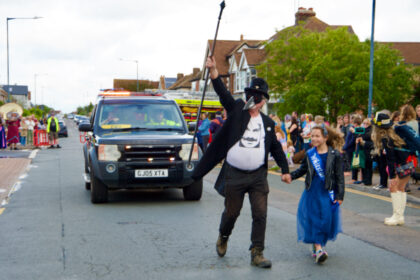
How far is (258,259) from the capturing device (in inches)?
222

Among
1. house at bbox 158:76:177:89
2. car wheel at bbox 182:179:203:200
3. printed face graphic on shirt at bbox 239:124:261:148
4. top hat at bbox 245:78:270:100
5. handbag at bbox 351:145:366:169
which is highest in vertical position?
house at bbox 158:76:177:89

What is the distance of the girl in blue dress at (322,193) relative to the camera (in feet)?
19.3

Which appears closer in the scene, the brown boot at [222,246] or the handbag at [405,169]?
the brown boot at [222,246]

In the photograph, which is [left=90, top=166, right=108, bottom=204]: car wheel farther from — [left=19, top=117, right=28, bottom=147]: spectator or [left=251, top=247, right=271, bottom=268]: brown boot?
[left=19, top=117, right=28, bottom=147]: spectator

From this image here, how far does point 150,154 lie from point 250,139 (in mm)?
4243

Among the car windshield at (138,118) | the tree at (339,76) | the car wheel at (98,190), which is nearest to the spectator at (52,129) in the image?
the tree at (339,76)

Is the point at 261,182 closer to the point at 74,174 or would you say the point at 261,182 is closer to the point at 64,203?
the point at 64,203

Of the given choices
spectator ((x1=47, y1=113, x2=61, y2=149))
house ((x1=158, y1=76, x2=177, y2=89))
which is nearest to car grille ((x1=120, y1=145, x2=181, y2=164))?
spectator ((x1=47, y1=113, x2=61, y2=149))

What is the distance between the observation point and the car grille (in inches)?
380

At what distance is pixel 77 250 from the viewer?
252 inches

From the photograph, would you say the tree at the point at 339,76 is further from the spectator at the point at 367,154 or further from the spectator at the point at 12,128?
the spectator at the point at 367,154

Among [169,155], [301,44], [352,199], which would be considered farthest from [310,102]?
[169,155]

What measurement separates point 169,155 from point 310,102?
20.1 meters

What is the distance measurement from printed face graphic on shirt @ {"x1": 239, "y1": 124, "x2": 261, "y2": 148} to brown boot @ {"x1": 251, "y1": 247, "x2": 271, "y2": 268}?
3.40ft
